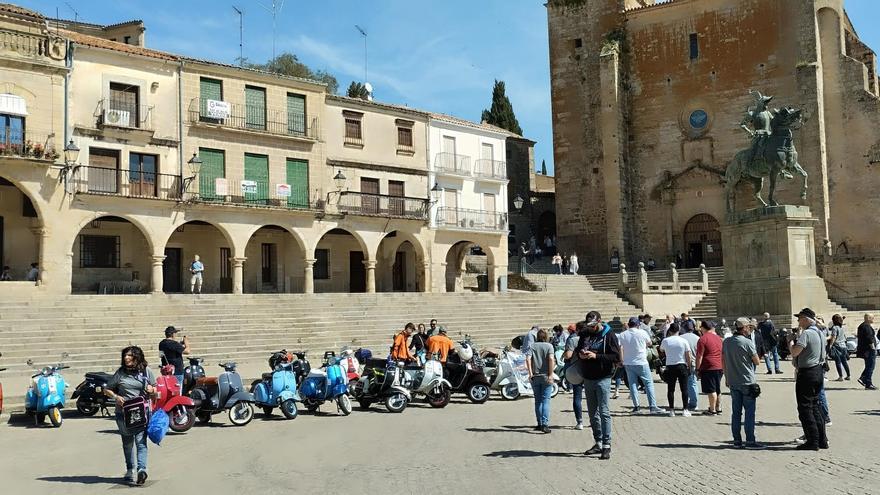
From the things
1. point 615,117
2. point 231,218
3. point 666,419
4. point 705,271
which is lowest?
point 666,419

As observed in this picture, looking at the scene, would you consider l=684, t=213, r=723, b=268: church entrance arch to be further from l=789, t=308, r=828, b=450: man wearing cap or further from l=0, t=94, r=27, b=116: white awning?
l=789, t=308, r=828, b=450: man wearing cap

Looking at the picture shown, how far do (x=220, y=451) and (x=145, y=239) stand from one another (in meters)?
20.8

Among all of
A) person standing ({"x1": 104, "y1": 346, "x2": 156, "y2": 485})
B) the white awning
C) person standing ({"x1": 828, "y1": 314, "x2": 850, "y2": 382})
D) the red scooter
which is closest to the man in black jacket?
person standing ({"x1": 104, "y1": 346, "x2": 156, "y2": 485})

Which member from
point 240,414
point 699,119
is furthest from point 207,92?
point 699,119

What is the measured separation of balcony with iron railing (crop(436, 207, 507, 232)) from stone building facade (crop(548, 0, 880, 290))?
817 centimetres

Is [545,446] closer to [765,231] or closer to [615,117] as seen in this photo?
[765,231]

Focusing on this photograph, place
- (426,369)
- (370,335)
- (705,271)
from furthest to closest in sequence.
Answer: (705,271) → (370,335) → (426,369)

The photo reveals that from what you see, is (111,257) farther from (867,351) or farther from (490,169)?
(867,351)

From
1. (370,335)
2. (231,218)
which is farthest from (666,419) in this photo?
(231,218)

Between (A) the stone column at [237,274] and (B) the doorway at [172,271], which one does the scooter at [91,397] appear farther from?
(B) the doorway at [172,271]

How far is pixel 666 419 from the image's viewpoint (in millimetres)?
12406

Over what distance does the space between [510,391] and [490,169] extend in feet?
77.7

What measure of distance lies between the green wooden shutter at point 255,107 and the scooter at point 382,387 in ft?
59.8

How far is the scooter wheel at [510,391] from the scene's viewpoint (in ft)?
52.4
